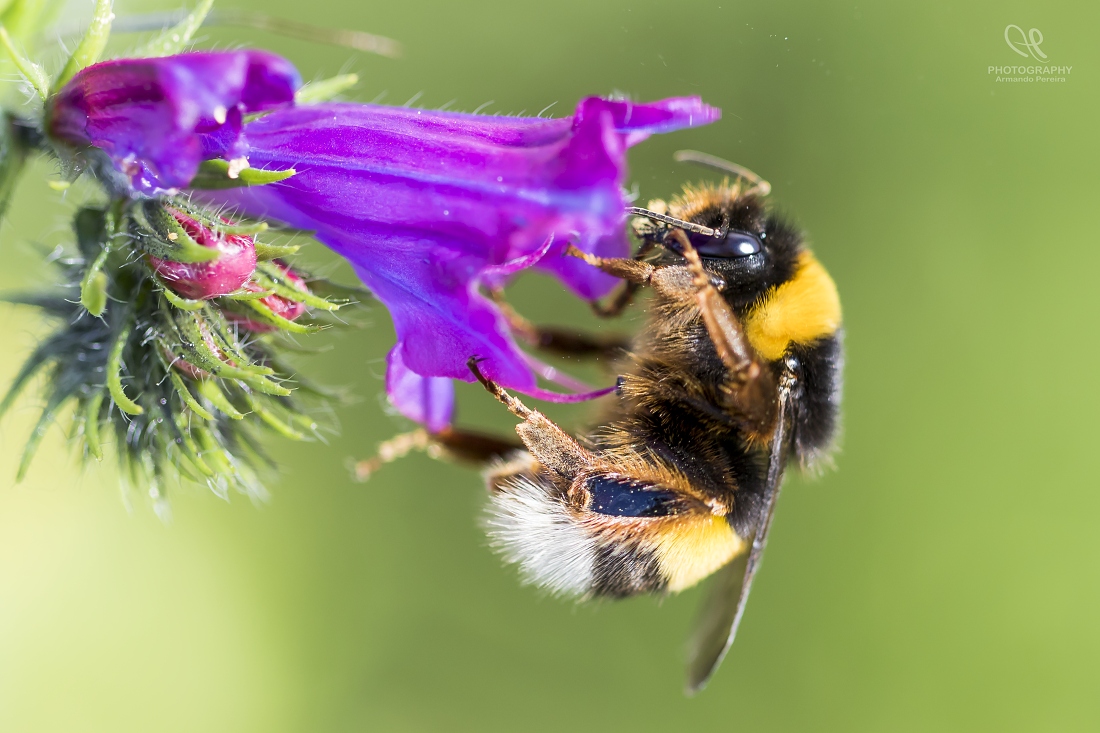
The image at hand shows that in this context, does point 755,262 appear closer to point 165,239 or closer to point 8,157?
point 165,239

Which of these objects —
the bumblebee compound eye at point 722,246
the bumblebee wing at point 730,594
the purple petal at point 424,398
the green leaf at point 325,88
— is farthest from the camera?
the green leaf at point 325,88

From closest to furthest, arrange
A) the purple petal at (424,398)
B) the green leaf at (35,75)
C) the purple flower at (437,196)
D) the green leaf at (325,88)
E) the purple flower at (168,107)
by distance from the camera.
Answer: the purple flower at (168,107)
the purple flower at (437,196)
the green leaf at (35,75)
the purple petal at (424,398)
the green leaf at (325,88)

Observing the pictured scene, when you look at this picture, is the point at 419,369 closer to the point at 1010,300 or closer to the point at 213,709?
the point at 213,709

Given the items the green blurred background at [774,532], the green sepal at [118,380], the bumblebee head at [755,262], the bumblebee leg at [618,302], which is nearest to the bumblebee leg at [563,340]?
the bumblebee leg at [618,302]

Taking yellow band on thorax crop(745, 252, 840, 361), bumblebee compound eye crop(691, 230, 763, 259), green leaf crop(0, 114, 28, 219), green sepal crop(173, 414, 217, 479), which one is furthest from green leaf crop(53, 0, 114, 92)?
yellow band on thorax crop(745, 252, 840, 361)

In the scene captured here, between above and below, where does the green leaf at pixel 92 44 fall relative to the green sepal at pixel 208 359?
above

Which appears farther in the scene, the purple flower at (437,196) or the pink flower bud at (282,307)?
the pink flower bud at (282,307)

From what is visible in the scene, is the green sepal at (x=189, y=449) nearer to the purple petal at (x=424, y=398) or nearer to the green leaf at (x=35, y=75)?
the purple petal at (x=424, y=398)
